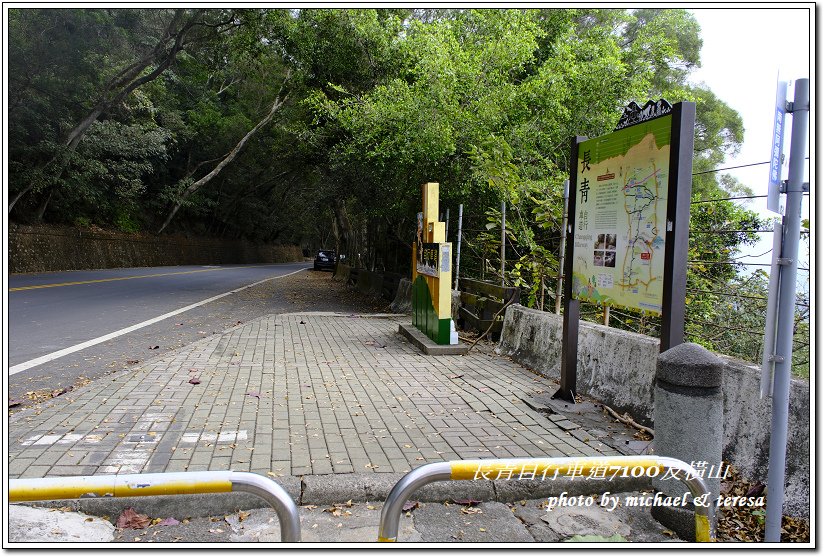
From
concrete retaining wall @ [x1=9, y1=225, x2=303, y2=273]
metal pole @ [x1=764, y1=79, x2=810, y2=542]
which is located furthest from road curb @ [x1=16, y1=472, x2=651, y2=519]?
concrete retaining wall @ [x1=9, y1=225, x2=303, y2=273]

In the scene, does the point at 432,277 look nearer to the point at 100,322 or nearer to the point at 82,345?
the point at 82,345

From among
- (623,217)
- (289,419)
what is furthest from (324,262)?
(623,217)

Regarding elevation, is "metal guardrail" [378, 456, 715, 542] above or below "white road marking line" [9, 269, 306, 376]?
above

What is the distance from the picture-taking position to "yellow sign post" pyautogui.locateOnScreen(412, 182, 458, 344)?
8.65 m

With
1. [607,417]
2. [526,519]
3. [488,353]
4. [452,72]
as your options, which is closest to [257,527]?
[526,519]

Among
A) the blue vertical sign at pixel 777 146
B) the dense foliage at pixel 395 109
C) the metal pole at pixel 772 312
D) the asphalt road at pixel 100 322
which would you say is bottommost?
the asphalt road at pixel 100 322

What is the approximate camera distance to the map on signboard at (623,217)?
4707mm

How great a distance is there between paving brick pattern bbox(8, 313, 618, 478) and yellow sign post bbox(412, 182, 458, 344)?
74cm

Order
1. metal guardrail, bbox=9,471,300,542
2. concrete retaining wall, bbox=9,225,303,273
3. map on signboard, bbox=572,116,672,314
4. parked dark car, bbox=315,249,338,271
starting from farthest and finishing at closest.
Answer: parked dark car, bbox=315,249,338,271
concrete retaining wall, bbox=9,225,303,273
map on signboard, bbox=572,116,672,314
metal guardrail, bbox=9,471,300,542

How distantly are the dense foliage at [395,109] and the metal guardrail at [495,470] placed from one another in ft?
10.5

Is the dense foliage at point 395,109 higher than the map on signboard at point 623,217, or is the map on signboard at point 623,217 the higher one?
the dense foliage at point 395,109

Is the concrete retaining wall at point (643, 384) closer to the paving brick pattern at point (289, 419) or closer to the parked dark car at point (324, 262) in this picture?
the paving brick pattern at point (289, 419)

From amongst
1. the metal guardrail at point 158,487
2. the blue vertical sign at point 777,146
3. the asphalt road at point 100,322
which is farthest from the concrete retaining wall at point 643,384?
the asphalt road at point 100,322

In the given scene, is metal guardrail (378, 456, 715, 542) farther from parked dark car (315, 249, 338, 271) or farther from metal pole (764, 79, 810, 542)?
parked dark car (315, 249, 338, 271)
